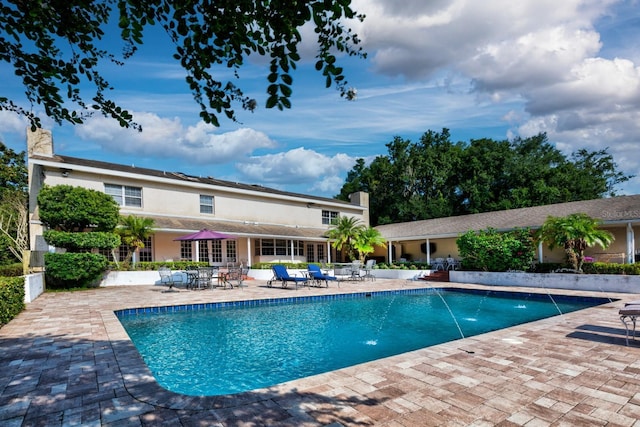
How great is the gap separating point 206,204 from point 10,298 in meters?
15.7

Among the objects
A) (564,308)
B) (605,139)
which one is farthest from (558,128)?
(564,308)

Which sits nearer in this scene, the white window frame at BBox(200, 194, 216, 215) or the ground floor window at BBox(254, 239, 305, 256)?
the white window frame at BBox(200, 194, 216, 215)

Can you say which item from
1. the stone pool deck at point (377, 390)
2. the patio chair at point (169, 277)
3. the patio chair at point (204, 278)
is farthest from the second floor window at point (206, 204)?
the stone pool deck at point (377, 390)

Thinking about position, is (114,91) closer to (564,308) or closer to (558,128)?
(564,308)

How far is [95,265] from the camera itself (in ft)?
50.3

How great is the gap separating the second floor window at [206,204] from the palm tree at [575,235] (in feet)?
62.7

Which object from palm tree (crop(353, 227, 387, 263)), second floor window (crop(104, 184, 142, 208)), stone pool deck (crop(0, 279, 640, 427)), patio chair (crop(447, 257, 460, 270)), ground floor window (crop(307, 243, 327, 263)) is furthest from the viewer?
ground floor window (crop(307, 243, 327, 263))

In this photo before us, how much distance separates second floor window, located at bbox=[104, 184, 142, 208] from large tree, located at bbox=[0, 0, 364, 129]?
61.0ft

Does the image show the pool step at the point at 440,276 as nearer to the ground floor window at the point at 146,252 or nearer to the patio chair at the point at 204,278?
the patio chair at the point at 204,278

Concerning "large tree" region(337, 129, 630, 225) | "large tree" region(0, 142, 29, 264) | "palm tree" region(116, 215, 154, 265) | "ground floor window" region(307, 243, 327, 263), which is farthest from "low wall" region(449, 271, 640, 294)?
"large tree" region(0, 142, 29, 264)

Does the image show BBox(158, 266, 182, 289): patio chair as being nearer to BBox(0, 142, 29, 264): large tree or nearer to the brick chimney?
the brick chimney

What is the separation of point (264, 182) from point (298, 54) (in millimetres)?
30529

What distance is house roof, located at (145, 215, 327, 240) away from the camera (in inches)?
798

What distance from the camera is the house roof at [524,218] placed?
18344 millimetres
